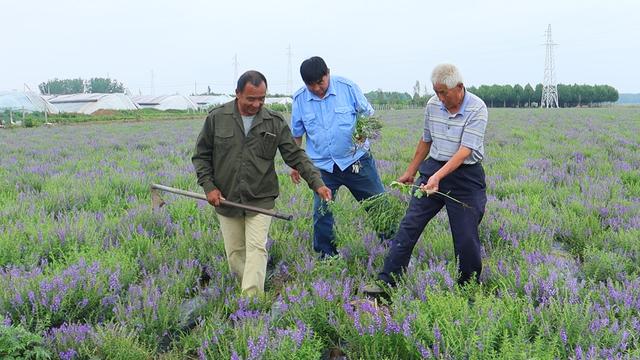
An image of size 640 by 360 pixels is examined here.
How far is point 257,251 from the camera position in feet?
12.1

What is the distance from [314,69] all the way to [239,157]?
37.5 inches

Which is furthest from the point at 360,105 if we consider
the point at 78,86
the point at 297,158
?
the point at 78,86

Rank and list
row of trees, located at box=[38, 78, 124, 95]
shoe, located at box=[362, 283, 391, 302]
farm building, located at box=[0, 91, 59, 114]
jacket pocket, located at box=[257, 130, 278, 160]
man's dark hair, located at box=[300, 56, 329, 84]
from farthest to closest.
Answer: row of trees, located at box=[38, 78, 124, 95] → farm building, located at box=[0, 91, 59, 114] → man's dark hair, located at box=[300, 56, 329, 84] → jacket pocket, located at box=[257, 130, 278, 160] → shoe, located at box=[362, 283, 391, 302]

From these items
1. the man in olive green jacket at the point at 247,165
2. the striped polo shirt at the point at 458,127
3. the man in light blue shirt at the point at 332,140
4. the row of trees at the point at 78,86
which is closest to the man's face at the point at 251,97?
the man in olive green jacket at the point at 247,165

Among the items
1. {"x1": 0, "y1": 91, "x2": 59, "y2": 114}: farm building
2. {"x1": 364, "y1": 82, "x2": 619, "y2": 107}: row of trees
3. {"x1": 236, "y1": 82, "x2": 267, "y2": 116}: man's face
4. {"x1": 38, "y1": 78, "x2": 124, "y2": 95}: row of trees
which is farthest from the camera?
{"x1": 38, "y1": 78, "x2": 124, "y2": 95}: row of trees

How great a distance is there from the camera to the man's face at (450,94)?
3334 millimetres

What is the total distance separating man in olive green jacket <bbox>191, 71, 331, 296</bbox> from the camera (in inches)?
144

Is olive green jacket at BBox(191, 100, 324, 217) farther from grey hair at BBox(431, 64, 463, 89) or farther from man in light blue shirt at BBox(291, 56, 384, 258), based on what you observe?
grey hair at BBox(431, 64, 463, 89)

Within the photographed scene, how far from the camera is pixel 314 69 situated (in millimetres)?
4035

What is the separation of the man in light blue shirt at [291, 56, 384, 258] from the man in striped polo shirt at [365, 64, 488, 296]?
29.1 inches

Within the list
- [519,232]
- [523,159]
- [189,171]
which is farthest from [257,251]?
[523,159]

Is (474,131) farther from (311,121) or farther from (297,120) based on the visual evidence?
(297,120)

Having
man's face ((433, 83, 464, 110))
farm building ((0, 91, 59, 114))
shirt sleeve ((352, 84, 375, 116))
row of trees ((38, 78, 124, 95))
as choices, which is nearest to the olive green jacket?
shirt sleeve ((352, 84, 375, 116))

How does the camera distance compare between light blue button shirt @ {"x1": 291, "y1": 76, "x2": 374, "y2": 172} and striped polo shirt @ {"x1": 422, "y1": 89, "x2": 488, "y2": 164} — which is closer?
striped polo shirt @ {"x1": 422, "y1": 89, "x2": 488, "y2": 164}
